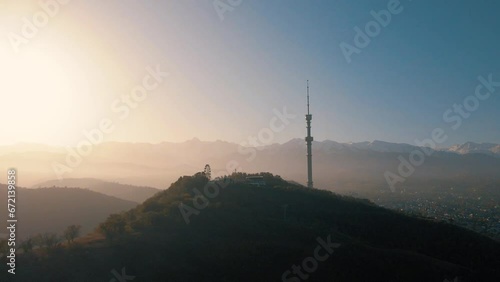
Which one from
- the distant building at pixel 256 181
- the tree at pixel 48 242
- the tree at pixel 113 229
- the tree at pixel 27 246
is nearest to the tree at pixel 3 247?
the tree at pixel 27 246

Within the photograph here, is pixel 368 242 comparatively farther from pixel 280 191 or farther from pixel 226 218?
pixel 280 191

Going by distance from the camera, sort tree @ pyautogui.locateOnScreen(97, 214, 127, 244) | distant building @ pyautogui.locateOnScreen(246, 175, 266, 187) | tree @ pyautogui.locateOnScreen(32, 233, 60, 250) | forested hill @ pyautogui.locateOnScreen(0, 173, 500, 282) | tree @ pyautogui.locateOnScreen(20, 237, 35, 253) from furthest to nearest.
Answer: distant building @ pyautogui.locateOnScreen(246, 175, 266, 187)
tree @ pyautogui.locateOnScreen(97, 214, 127, 244)
tree @ pyautogui.locateOnScreen(32, 233, 60, 250)
tree @ pyautogui.locateOnScreen(20, 237, 35, 253)
forested hill @ pyautogui.locateOnScreen(0, 173, 500, 282)

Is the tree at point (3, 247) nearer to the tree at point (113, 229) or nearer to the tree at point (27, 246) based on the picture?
the tree at point (27, 246)

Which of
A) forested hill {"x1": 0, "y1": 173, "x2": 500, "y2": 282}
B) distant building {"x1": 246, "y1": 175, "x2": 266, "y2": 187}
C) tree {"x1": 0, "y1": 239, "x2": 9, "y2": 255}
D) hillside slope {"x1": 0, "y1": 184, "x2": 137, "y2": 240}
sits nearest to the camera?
forested hill {"x1": 0, "y1": 173, "x2": 500, "y2": 282}

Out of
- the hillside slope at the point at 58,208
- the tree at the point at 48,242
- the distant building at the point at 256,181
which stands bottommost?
the hillside slope at the point at 58,208

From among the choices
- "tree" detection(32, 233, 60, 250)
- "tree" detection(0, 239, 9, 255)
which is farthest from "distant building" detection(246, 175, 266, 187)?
"tree" detection(0, 239, 9, 255)

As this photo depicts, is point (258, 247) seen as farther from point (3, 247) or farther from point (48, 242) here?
point (3, 247)

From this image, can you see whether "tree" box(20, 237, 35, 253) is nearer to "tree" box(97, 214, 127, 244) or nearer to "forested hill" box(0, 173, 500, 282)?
"forested hill" box(0, 173, 500, 282)

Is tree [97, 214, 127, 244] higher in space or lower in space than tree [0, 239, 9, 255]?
higher
